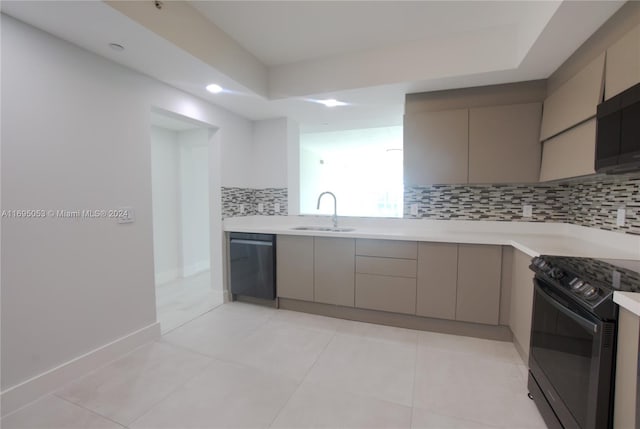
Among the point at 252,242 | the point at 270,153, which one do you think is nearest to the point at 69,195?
the point at 252,242

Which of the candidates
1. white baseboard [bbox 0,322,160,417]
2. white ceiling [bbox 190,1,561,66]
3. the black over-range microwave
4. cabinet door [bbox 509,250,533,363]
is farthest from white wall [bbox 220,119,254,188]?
the black over-range microwave

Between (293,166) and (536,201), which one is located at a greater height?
(293,166)

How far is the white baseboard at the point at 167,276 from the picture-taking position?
13.0ft

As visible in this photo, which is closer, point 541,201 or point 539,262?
point 539,262

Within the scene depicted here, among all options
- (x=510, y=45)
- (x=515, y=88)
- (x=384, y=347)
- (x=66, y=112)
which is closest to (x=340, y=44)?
(x=510, y=45)

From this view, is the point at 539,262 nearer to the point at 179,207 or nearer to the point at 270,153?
the point at 270,153

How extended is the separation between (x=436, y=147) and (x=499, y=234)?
0.97m

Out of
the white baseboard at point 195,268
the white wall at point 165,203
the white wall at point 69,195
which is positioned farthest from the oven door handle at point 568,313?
the white baseboard at point 195,268

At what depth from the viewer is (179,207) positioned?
4.29m

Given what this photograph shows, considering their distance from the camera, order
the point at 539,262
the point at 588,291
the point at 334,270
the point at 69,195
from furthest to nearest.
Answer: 1. the point at 334,270
2. the point at 69,195
3. the point at 539,262
4. the point at 588,291

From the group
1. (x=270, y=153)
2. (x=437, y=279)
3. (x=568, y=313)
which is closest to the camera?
(x=568, y=313)

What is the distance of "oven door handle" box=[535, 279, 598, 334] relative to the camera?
43.6 inches

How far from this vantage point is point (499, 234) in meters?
2.54

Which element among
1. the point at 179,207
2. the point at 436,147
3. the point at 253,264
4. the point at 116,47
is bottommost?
the point at 253,264
